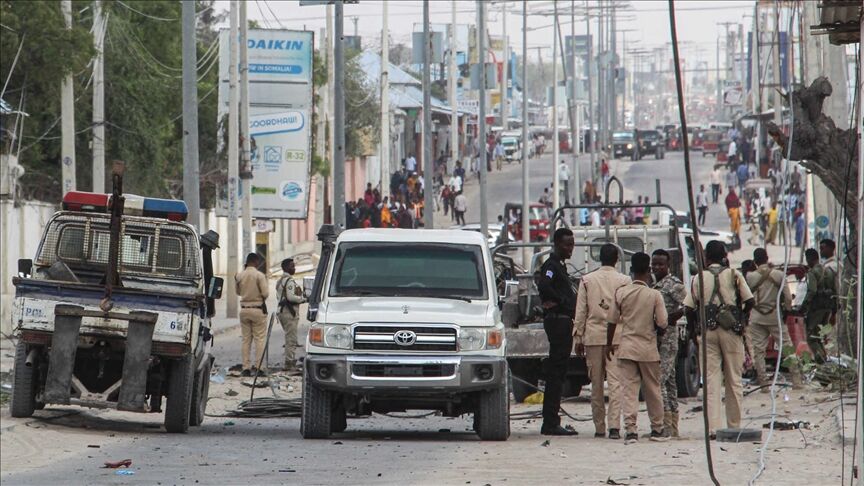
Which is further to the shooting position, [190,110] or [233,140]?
[233,140]

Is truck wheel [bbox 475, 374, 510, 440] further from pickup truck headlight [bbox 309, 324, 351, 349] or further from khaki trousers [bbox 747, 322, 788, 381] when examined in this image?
khaki trousers [bbox 747, 322, 788, 381]

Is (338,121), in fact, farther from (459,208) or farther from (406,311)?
(459,208)

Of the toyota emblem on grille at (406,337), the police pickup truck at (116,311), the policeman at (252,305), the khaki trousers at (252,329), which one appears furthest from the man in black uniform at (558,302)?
the khaki trousers at (252,329)

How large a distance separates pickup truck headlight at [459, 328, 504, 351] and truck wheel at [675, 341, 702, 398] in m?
6.32

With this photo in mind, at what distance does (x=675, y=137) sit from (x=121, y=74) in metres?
69.9

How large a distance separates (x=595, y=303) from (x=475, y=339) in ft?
3.84

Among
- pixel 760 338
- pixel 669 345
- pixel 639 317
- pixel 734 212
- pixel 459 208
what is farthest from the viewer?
pixel 459 208

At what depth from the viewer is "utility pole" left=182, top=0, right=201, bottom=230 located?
83.7 ft

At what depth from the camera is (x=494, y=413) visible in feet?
47.2

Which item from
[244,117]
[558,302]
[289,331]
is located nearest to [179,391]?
[558,302]

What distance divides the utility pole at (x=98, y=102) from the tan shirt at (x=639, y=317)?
19494 millimetres

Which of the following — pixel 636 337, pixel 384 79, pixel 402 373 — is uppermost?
pixel 384 79

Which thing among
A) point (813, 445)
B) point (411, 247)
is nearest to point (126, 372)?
point (411, 247)

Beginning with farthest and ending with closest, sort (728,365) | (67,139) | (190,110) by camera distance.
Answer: (67,139)
(190,110)
(728,365)
